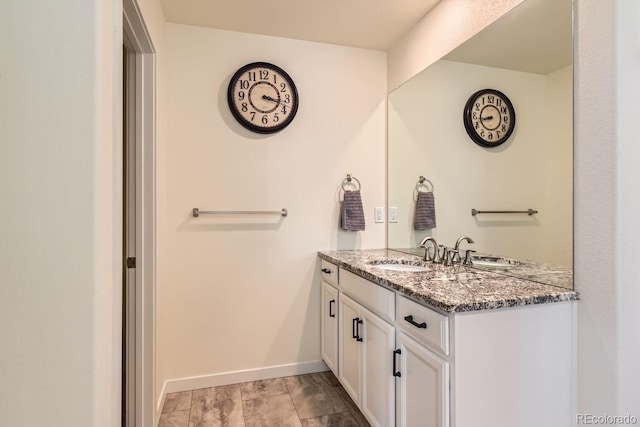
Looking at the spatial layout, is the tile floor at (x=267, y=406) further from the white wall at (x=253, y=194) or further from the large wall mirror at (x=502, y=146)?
the large wall mirror at (x=502, y=146)

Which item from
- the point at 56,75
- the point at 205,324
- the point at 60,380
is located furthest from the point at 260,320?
the point at 56,75

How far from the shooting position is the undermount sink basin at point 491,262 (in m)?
1.59

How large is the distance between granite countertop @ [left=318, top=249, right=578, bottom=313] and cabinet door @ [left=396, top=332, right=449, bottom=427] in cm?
20

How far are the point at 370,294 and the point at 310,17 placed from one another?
65.9 inches

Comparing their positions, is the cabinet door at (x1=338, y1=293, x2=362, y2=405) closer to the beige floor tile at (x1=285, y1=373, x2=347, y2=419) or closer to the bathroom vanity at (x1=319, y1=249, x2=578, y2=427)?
the beige floor tile at (x1=285, y1=373, x2=347, y2=419)

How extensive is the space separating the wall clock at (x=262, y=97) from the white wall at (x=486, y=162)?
0.78 meters

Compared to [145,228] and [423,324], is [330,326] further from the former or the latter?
[145,228]

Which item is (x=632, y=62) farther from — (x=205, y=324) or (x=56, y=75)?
(x=205, y=324)

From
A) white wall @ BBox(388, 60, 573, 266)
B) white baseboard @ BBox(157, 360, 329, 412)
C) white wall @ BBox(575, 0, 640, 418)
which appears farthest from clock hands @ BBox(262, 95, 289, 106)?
white baseboard @ BBox(157, 360, 329, 412)

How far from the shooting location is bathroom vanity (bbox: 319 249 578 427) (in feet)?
3.57

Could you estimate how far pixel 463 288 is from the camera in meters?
1.27

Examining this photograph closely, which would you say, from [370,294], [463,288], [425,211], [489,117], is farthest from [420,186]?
[463,288]

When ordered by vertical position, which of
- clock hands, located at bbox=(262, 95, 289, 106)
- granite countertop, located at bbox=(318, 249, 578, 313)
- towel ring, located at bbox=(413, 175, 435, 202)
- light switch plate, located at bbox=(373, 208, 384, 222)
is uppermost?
clock hands, located at bbox=(262, 95, 289, 106)
